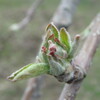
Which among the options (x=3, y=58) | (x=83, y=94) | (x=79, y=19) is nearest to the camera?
(x=83, y=94)

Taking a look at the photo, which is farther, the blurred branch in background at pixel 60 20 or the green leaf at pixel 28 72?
the blurred branch in background at pixel 60 20

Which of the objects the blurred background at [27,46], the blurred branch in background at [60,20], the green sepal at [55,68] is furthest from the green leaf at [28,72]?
the blurred background at [27,46]

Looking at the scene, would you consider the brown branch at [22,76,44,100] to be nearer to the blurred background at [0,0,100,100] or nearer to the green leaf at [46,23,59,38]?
the green leaf at [46,23,59,38]

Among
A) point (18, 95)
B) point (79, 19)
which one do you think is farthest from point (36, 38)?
point (18, 95)

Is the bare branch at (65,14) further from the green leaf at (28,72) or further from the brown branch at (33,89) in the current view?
the green leaf at (28,72)

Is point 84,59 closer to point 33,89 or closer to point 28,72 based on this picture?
point 28,72

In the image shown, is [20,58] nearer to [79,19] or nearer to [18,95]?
[18,95]

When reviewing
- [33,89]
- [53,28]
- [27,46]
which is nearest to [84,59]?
[53,28]

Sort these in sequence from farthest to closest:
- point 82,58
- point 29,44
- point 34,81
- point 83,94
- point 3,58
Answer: point 29,44 → point 3,58 → point 83,94 → point 34,81 → point 82,58

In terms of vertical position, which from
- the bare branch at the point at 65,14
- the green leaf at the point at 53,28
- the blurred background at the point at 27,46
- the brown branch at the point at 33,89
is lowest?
the green leaf at the point at 53,28
